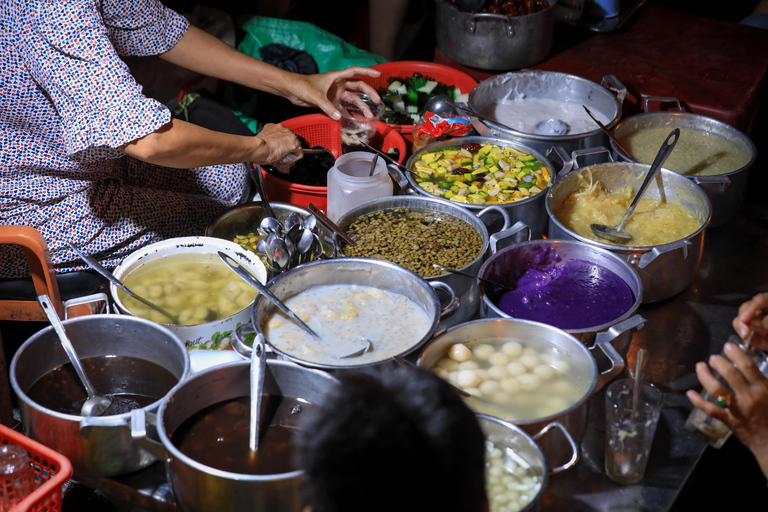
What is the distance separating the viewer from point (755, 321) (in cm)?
176

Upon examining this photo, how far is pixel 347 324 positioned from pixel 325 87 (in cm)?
124

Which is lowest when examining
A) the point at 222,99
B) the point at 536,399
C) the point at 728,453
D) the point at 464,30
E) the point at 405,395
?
the point at 728,453

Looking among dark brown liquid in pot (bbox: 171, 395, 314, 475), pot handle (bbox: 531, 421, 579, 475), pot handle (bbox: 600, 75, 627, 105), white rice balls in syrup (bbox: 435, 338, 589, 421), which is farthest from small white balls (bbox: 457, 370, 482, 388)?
pot handle (bbox: 600, 75, 627, 105)

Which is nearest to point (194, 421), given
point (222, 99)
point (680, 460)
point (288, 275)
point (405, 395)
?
point (288, 275)

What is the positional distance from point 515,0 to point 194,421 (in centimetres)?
253

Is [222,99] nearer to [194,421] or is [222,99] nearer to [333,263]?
[333,263]

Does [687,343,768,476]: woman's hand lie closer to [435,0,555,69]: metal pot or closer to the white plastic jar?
the white plastic jar

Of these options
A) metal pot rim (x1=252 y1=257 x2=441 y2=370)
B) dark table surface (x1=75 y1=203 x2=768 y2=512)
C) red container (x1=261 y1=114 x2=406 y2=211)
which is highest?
metal pot rim (x1=252 y1=257 x2=441 y2=370)

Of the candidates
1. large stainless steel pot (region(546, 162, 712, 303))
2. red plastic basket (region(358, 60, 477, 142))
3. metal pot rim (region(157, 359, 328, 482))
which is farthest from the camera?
red plastic basket (region(358, 60, 477, 142))

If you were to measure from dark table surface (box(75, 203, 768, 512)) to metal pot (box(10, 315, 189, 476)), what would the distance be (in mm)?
85

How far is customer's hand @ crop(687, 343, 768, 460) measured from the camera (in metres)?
1.57

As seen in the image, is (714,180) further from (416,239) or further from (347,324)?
(347,324)

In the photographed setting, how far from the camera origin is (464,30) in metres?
3.20

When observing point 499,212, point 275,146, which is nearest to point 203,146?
point 275,146
